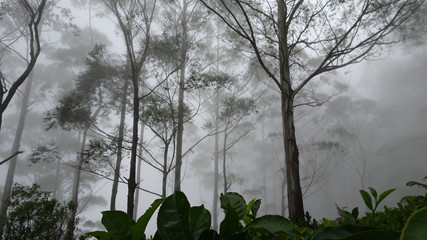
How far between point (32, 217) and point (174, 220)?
4.97 meters

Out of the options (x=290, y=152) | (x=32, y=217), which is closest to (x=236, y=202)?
(x=290, y=152)

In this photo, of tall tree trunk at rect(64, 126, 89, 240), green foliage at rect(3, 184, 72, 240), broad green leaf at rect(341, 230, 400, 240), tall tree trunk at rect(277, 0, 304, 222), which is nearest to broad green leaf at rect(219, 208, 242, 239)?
broad green leaf at rect(341, 230, 400, 240)

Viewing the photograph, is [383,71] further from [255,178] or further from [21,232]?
[21,232]

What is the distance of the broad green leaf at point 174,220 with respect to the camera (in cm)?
55

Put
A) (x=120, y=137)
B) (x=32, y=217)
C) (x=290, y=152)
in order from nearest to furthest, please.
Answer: (x=32, y=217) → (x=290, y=152) → (x=120, y=137)

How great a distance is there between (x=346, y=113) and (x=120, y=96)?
22151 mm

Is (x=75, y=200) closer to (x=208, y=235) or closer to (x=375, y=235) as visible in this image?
(x=208, y=235)

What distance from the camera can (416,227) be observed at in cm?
31

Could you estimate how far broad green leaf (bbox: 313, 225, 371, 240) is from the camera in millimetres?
416

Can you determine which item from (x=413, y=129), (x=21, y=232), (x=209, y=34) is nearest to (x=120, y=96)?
(x=209, y=34)

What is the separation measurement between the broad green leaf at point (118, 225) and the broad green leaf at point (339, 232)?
38 centimetres

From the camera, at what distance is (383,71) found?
39.2 meters

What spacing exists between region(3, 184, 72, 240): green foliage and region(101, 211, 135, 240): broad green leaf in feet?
15.3

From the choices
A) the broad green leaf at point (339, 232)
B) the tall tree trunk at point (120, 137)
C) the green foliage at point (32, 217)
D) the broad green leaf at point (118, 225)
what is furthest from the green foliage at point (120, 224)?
the tall tree trunk at point (120, 137)
